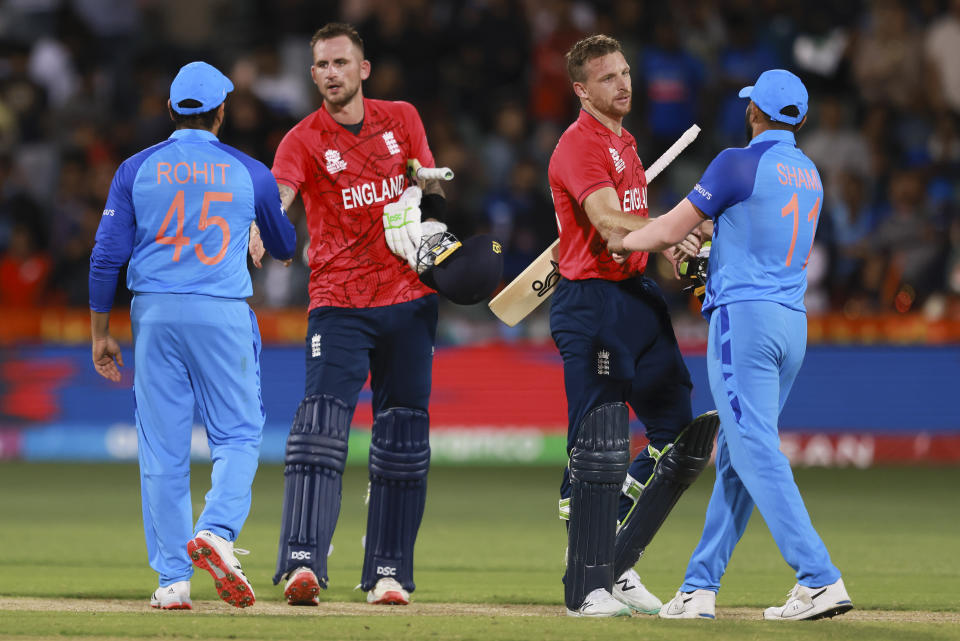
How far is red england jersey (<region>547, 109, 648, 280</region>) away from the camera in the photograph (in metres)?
6.58

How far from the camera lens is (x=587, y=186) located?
6523 millimetres

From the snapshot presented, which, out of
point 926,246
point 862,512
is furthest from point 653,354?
point 926,246

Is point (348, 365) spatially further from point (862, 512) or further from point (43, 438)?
point (43, 438)

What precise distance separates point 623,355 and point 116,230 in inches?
94.6

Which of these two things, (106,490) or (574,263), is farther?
(106,490)

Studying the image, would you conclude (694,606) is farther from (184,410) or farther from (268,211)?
(268,211)

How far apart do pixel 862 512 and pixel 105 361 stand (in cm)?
655

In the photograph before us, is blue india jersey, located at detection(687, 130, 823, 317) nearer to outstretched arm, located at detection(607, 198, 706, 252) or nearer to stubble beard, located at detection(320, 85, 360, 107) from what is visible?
outstretched arm, located at detection(607, 198, 706, 252)

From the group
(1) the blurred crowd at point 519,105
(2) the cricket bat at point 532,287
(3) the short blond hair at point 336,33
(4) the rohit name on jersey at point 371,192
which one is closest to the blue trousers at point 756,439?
(2) the cricket bat at point 532,287

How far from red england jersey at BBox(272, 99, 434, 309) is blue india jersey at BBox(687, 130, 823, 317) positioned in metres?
1.71

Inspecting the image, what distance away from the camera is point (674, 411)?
270 inches

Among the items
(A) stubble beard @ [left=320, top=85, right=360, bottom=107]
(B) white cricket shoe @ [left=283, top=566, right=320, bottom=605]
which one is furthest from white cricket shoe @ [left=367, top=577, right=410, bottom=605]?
(A) stubble beard @ [left=320, top=85, right=360, bottom=107]

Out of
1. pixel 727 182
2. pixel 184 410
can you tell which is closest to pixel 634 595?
pixel 727 182

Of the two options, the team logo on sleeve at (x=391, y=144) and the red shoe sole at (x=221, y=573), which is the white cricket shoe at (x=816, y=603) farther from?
the team logo on sleeve at (x=391, y=144)
